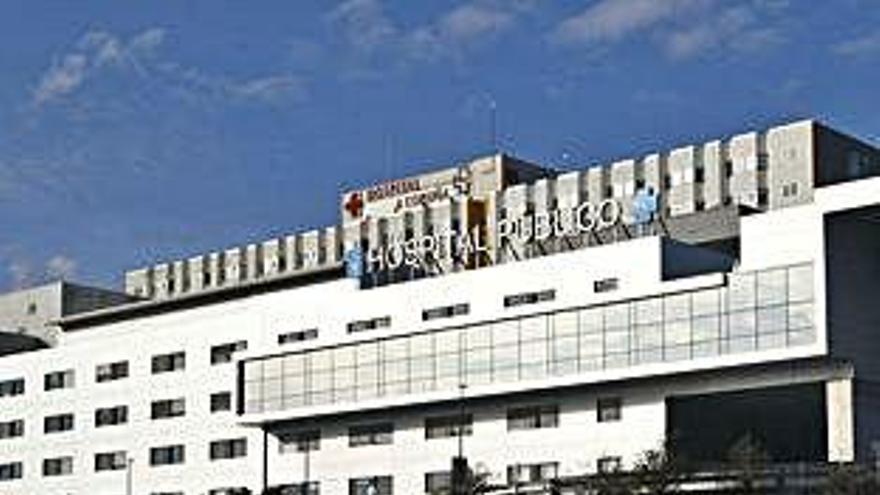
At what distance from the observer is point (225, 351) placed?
131 metres

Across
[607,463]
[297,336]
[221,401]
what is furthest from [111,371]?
[607,463]

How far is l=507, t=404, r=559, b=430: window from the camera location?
108125mm

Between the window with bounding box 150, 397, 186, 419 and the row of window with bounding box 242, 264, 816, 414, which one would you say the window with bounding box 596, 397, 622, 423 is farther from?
the window with bounding box 150, 397, 186, 419

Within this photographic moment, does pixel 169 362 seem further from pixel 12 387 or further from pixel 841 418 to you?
pixel 841 418

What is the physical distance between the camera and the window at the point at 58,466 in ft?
469

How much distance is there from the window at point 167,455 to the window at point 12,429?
18.2 m

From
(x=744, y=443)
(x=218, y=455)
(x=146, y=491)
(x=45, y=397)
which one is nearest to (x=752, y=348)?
(x=744, y=443)

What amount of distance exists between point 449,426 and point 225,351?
2427cm

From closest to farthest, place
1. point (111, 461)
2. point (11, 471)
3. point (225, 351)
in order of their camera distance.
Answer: point (225, 351)
point (111, 461)
point (11, 471)

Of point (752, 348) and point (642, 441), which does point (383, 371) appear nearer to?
point (642, 441)

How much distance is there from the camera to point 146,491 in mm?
135375

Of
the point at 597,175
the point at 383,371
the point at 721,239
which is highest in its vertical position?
the point at 597,175

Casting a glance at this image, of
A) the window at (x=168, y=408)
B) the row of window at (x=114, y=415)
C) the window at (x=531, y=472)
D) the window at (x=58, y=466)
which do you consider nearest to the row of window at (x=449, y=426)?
the window at (x=531, y=472)

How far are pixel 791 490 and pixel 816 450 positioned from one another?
895 inches
